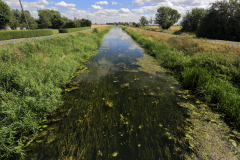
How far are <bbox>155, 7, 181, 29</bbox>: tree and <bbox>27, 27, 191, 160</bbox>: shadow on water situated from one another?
1947 inches

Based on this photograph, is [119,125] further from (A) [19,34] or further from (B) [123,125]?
(A) [19,34]

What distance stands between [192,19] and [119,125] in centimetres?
3983

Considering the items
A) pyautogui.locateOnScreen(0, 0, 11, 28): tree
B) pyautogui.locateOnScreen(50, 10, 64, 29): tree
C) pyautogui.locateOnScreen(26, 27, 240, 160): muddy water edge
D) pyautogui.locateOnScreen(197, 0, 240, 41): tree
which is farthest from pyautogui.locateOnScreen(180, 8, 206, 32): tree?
pyautogui.locateOnScreen(50, 10, 64, 29): tree

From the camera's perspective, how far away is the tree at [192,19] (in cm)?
3026

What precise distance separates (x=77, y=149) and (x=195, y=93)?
246 inches

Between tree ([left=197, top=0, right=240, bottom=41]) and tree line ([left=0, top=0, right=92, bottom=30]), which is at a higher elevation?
tree line ([left=0, top=0, right=92, bottom=30])

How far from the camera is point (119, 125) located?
151 inches

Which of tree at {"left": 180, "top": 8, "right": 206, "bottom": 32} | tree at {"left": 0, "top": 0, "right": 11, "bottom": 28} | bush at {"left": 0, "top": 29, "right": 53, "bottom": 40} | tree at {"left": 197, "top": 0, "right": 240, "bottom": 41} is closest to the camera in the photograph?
bush at {"left": 0, "top": 29, "right": 53, "bottom": 40}

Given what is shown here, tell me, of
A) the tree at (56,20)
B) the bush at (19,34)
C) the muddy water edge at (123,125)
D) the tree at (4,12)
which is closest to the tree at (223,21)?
the muddy water edge at (123,125)

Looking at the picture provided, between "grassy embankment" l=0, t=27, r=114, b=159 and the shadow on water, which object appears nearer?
"grassy embankment" l=0, t=27, r=114, b=159

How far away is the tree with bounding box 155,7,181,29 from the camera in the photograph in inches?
1819

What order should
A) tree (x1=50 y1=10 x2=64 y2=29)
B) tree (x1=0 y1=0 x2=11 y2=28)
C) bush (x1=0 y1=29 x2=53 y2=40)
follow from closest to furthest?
bush (x1=0 y1=29 x2=53 y2=40)
tree (x1=0 y1=0 x2=11 y2=28)
tree (x1=50 y1=10 x2=64 y2=29)

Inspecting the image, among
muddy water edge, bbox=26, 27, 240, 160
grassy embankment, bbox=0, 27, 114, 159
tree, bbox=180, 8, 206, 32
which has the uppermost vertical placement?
tree, bbox=180, 8, 206, 32

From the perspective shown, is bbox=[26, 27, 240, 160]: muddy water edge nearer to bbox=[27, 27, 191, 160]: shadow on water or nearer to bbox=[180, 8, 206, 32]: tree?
bbox=[27, 27, 191, 160]: shadow on water
